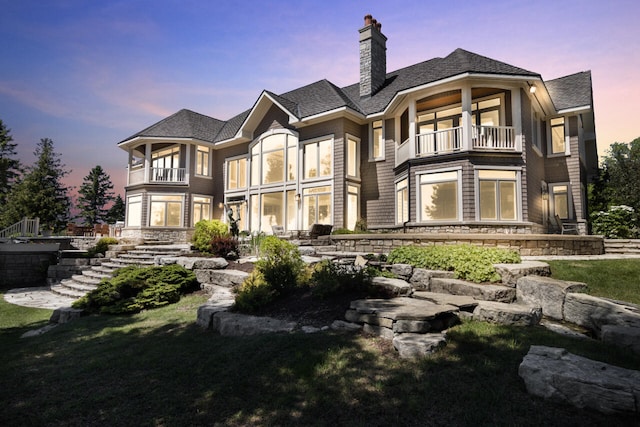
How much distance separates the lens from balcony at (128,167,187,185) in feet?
71.3

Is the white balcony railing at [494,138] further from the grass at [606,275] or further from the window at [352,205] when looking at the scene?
the grass at [606,275]

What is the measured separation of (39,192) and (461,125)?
119ft

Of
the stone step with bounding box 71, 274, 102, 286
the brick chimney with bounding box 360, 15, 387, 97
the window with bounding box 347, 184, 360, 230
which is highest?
the brick chimney with bounding box 360, 15, 387, 97

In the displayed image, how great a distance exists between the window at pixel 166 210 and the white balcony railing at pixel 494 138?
17342mm

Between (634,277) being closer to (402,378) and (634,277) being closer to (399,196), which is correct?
(402,378)

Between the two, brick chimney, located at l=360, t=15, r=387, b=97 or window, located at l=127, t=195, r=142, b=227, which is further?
window, located at l=127, t=195, r=142, b=227

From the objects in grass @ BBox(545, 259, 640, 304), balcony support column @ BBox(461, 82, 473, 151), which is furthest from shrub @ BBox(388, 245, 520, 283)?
balcony support column @ BBox(461, 82, 473, 151)

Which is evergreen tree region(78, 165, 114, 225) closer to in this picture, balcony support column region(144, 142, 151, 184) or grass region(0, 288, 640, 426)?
balcony support column region(144, 142, 151, 184)

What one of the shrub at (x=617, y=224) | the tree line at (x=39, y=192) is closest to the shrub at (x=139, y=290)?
the shrub at (x=617, y=224)

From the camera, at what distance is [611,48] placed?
35.8 feet

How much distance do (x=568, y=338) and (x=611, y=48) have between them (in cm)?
1131

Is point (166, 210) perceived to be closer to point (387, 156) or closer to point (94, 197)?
point (387, 156)

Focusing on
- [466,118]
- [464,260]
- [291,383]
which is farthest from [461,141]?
[291,383]

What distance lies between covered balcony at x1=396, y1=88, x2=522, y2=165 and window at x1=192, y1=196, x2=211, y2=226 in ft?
43.2
